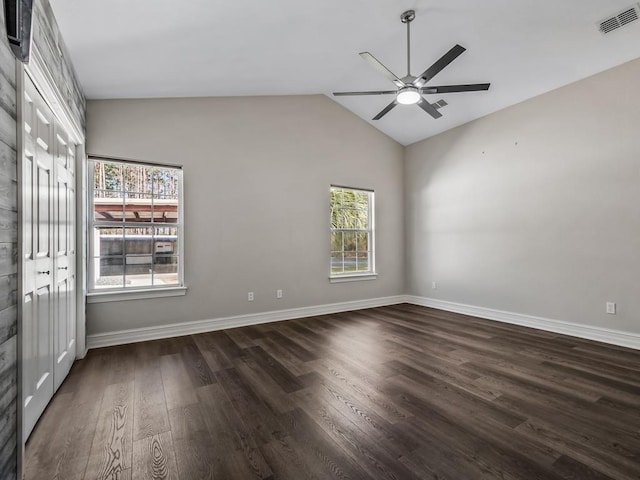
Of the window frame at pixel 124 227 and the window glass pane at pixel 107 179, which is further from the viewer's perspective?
the window glass pane at pixel 107 179

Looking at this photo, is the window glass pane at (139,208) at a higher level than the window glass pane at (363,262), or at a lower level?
higher

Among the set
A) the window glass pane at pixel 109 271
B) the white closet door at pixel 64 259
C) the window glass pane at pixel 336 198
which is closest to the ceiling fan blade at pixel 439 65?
the window glass pane at pixel 336 198

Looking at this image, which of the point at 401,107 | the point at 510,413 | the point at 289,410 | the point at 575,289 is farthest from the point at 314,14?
the point at 575,289

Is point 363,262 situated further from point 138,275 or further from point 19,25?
point 19,25

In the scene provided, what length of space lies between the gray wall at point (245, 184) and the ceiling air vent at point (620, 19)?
3146mm

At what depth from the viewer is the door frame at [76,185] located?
1.50 metres

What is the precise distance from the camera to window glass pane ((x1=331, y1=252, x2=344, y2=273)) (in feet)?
16.8

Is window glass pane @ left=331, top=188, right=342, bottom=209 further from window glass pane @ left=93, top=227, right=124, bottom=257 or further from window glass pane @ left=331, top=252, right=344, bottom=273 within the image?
window glass pane @ left=93, top=227, right=124, bottom=257

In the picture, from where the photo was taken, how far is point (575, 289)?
375 cm

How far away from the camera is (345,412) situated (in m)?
2.06

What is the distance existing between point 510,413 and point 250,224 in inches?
136

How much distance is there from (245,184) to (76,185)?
1867mm

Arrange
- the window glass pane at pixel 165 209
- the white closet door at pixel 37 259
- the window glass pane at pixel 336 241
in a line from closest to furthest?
the white closet door at pixel 37 259 → the window glass pane at pixel 165 209 → the window glass pane at pixel 336 241

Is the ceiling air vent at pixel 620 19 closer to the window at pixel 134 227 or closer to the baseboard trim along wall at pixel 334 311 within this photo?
the baseboard trim along wall at pixel 334 311
